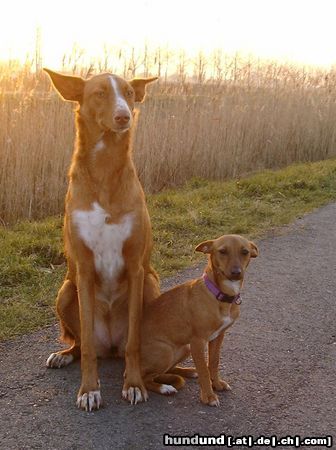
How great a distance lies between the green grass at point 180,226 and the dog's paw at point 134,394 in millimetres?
1212

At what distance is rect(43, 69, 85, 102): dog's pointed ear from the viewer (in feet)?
12.7

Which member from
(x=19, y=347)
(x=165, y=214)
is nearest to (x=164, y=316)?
(x=19, y=347)

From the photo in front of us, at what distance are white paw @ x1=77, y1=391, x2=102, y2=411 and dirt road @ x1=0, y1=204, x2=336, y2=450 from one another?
0.16ft

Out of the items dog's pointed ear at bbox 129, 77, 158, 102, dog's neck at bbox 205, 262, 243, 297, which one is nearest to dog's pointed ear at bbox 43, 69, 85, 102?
dog's pointed ear at bbox 129, 77, 158, 102

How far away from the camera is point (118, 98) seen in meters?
3.71

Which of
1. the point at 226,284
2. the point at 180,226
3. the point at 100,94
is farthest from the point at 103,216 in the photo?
the point at 180,226

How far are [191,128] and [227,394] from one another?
270 inches

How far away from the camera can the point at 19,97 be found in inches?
316

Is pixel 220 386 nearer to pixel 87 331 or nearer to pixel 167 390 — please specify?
pixel 167 390

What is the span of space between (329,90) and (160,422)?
12254 millimetres

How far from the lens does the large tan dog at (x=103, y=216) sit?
147 inches

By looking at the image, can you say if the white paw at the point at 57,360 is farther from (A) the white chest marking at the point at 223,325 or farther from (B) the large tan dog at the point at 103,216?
(A) the white chest marking at the point at 223,325

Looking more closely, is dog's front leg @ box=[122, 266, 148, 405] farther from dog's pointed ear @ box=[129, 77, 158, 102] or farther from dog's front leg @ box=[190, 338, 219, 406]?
dog's pointed ear @ box=[129, 77, 158, 102]

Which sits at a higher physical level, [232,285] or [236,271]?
[236,271]
